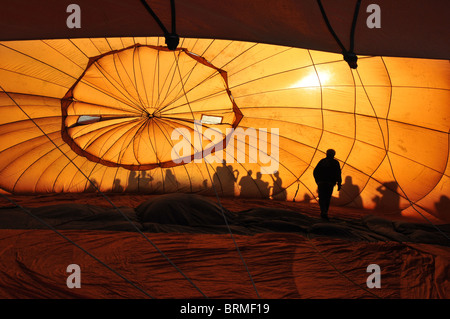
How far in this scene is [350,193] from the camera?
19.4 feet

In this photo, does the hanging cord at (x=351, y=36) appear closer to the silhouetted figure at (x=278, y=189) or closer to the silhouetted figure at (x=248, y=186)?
the silhouetted figure at (x=278, y=189)

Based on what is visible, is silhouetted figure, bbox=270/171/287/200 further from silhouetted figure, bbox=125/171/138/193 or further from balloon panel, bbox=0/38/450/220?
silhouetted figure, bbox=125/171/138/193

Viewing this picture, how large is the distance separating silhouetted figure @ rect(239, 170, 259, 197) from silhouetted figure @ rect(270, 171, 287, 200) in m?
0.31

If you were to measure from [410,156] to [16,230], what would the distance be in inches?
187

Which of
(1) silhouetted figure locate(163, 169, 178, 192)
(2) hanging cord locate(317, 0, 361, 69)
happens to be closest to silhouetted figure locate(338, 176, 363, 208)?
(1) silhouetted figure locate(163, 169, 178, 192)

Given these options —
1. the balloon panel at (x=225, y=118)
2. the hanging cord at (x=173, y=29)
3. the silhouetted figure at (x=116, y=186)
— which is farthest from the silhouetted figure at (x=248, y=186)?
the hanging cord at (x=173, y=29)

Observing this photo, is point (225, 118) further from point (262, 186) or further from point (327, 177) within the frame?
point (327, 177)

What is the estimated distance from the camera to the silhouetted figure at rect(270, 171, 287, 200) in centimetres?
640

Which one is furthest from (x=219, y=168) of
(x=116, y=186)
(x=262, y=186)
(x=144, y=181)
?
(x=116, y=186)

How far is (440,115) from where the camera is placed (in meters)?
4.76

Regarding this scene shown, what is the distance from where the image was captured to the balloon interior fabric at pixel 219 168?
268 centimetres

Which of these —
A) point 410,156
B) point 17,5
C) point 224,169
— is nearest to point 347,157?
point 410,156

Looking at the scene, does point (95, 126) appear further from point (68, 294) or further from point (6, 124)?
point (68, 294)

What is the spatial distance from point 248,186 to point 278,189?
521 millimetres
